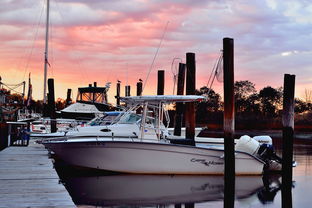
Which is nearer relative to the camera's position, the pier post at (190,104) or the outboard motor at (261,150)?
the outboard motor at (261,150)

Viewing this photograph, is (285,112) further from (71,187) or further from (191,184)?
(71,187)

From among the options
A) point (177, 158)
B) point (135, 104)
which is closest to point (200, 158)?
point (177, 158)

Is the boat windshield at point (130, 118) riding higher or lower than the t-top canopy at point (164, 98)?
→ lower

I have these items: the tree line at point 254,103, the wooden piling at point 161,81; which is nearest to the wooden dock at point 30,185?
the wooden piling at point 161,81

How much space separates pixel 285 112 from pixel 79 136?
7295mm

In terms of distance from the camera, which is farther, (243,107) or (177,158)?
(243,107)

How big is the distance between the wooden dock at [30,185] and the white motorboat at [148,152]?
2.13 meters

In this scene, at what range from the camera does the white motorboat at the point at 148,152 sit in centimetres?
1664

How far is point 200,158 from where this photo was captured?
1728 centimetres

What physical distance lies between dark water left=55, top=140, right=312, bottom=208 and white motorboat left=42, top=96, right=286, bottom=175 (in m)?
0.32

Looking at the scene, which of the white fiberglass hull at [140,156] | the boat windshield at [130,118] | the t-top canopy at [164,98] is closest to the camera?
the white fiberglass hull at [140,156]

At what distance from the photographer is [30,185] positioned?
10078mm

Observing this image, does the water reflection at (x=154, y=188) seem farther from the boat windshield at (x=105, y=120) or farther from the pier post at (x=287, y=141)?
the boat windshield at (x=105, y=120)

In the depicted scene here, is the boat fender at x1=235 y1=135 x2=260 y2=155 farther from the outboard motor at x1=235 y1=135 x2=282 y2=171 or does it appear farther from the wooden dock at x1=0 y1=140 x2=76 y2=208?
the wooden dock at x1=0 y1=140 x2=76 y2=208
